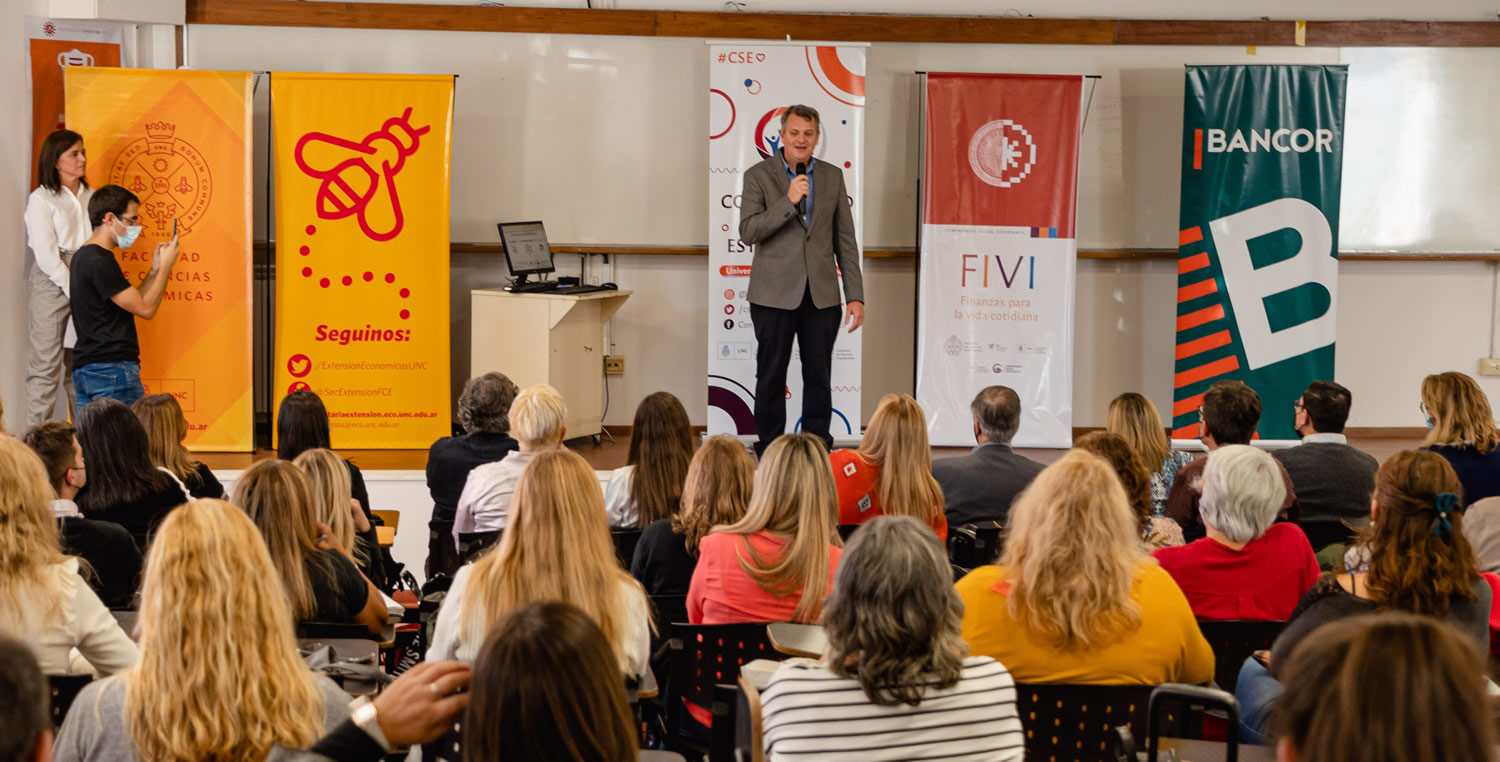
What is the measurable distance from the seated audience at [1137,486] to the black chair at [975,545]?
1.11 ft

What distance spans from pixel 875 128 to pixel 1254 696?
561 centimetres

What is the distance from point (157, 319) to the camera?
6.56 metres

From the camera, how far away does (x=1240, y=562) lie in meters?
2.79

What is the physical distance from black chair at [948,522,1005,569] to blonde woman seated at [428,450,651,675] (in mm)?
1375

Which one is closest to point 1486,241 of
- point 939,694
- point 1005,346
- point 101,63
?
point 1005,346

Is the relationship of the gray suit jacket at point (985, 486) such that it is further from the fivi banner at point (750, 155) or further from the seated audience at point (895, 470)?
the fivi banner at point (750, 155)

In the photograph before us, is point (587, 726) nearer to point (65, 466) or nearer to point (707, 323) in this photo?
point (65, 466)

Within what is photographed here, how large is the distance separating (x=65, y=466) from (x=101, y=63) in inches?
182

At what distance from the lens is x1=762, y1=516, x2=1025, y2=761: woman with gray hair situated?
5.86 feet

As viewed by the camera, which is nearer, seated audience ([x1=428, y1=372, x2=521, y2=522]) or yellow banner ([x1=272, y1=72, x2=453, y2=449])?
seated audience ([x1=428, y1=372, x2=521, y2=522])

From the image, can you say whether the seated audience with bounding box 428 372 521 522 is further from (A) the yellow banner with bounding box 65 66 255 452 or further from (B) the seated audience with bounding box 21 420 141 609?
(A) the yellow banner with bounding box 65 66 255 452

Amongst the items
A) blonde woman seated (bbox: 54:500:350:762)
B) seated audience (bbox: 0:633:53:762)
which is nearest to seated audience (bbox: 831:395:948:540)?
blonde woman seated (bbox: 54:500:350:762)

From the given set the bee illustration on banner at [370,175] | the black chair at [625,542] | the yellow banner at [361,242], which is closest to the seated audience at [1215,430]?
the black chair at [625,542]

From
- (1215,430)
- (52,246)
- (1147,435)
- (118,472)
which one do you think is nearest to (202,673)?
(118,472)
